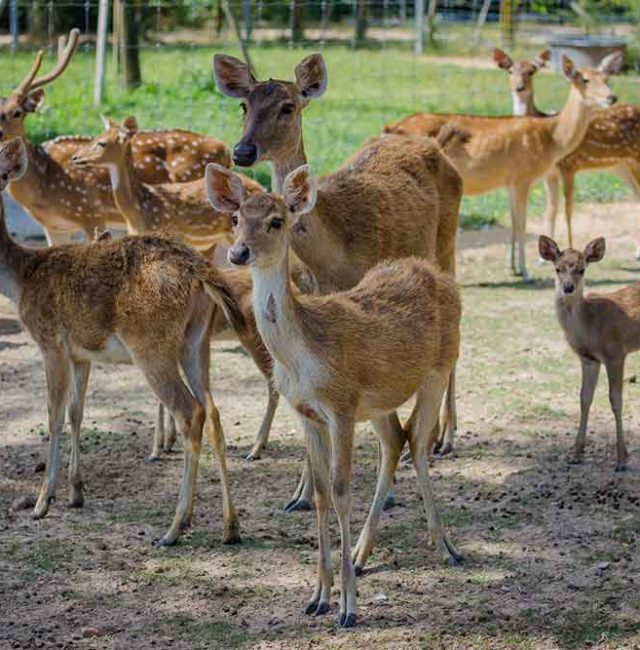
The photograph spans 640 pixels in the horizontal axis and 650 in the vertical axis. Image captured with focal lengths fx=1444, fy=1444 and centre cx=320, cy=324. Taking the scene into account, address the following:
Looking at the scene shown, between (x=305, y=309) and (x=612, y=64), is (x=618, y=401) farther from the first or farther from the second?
(x=612, y=64)

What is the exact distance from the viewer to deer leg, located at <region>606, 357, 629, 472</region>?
7516mm

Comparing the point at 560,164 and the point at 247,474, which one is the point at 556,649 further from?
the point at 560,164

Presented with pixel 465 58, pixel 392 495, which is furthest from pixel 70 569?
pixel 465 58

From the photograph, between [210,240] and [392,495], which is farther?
[210,240]

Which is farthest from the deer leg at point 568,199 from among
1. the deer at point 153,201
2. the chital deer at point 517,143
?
the deer at point 153,201

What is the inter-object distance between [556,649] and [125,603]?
1740 millimetres

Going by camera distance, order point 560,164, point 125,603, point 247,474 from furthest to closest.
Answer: point 560,164 → point 247,474 → point 125,603

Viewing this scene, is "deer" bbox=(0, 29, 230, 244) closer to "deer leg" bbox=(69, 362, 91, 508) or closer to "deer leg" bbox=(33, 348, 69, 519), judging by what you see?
"deer leg" bbox=(69, 362, 91, 508)

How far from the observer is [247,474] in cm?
753

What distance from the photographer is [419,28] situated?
79.8ft

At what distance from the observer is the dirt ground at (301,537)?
18.4 feet

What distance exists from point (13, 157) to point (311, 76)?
1.68m

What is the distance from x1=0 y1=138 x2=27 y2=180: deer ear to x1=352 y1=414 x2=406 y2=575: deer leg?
2604 mm

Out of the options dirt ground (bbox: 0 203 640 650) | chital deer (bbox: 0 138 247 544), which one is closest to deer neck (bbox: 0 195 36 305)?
chital deer (bbox: 0 138 247 544)
